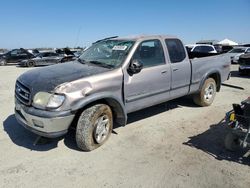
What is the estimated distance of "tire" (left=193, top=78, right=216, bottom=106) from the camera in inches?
253

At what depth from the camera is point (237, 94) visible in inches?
329

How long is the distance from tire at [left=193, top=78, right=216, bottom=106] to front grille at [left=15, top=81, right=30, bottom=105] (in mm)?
4315

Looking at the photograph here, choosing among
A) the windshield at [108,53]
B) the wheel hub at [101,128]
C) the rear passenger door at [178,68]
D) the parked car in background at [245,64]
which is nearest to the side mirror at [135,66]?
the windshield at [108,53]

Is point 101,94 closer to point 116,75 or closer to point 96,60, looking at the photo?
point 116,75

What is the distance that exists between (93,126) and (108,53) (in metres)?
1.60

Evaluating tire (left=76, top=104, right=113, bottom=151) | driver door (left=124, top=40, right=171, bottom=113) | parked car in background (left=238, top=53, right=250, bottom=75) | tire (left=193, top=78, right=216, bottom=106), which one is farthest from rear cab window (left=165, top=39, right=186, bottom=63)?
parked car in background (left=238, top=53, right=250, bottom=75)

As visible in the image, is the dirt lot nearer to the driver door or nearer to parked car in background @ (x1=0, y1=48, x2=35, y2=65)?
the driver door

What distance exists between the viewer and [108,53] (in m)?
4.83

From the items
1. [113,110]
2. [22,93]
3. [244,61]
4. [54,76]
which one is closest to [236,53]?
[244,61]

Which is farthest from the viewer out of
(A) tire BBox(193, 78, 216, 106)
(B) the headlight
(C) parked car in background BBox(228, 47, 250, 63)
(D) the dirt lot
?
(C) parked car in background BBox(228, 47, 250, 63)

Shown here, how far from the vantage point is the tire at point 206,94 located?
6427 mm

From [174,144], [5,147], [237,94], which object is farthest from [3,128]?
[237,94]

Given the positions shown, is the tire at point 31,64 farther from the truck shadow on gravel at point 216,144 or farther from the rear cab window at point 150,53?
the truck shadow on gravel at point 216,144

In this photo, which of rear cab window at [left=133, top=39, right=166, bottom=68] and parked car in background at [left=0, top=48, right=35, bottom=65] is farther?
parked car in background at [left=0, top=48, right=35, bottom=65]
